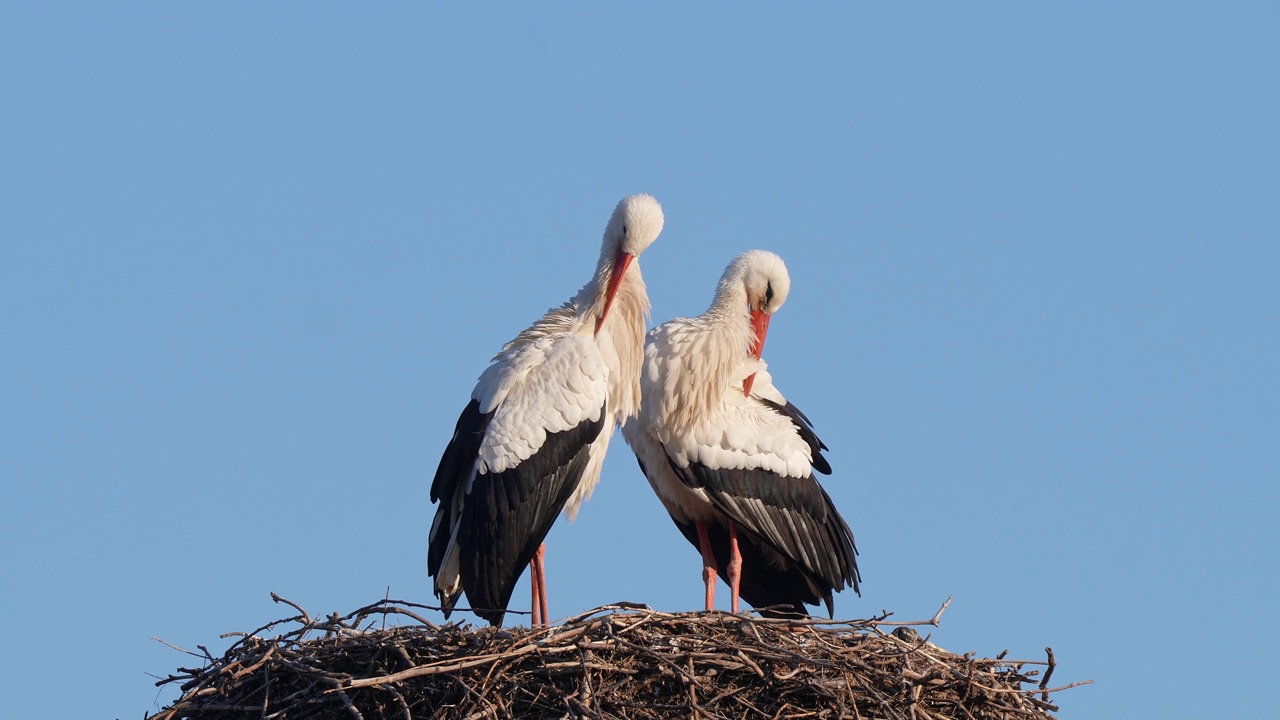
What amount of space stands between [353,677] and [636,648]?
104 centimetres

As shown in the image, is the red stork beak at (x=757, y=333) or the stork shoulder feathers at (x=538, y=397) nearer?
the stork shoulder feathers at (x=538, y=397)

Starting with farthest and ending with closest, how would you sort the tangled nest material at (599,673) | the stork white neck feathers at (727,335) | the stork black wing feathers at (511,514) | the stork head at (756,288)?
the stork head at (756,288) → the stork white neck feathers at (727,335) → the stork black wing feathers at (511,514) → the tangled nest material at (599,673)

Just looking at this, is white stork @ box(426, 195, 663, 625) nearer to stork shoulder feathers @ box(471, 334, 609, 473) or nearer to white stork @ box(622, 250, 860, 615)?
stork shoulder feathers @ box(471, 334, 609, 473)

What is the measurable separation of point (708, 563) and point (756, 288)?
4.24 feet

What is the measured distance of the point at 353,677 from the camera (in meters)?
7.70

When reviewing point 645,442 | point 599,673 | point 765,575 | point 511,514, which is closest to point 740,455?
point 645,442

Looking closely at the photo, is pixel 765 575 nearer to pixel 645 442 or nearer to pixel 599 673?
pixel 645 442

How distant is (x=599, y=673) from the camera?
7.50 meters

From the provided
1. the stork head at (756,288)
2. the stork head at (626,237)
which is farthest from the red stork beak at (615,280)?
the stork head at (756,288)

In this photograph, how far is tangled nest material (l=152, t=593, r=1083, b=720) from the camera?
7.42 metres

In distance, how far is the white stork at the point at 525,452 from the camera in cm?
884

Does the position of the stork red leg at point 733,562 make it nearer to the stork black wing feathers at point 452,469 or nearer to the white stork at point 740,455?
the white stork at point 740,455

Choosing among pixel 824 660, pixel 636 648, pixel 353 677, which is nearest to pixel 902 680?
pixel 824 660

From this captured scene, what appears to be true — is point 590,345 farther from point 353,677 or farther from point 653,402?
point 353,677
